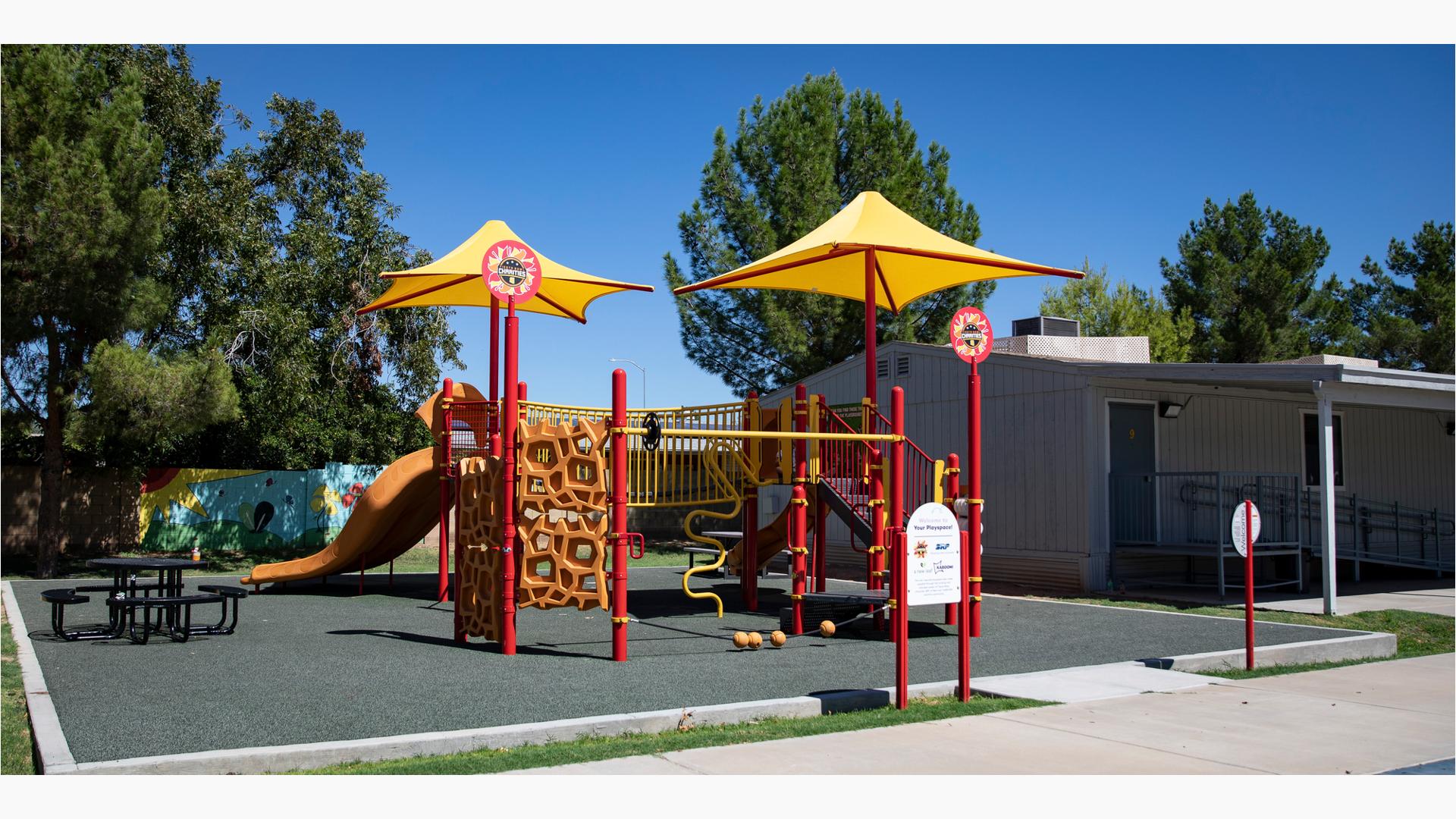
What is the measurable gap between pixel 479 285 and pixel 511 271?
224 inches

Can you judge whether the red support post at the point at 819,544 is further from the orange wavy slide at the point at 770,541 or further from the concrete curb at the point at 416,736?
the concrete curb at the point at 416,736

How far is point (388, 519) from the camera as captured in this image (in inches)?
621

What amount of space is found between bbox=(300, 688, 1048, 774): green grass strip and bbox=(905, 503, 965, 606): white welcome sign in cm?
78

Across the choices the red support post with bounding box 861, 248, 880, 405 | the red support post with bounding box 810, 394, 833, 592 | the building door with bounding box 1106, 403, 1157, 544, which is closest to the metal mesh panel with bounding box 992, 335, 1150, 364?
the building door with bounding box 1106, 403, 1157, 544

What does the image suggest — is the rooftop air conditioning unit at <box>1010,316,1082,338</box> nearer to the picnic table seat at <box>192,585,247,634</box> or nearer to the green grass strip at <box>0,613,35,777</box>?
the picnic table seat at <box>192,585,247,634</box>

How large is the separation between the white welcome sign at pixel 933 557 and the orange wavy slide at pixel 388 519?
8.02 m

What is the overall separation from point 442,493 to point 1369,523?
16.5 meters

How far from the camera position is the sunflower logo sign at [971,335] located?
9891 millimetres

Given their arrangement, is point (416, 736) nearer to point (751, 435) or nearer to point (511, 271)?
point (751, 435)

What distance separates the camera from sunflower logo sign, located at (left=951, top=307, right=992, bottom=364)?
9.89m

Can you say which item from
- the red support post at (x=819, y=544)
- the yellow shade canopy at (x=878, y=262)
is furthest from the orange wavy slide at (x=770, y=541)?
the yellow shade canopy at (x=878, y=262)

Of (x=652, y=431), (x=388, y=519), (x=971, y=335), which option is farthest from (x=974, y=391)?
(x=388, y=519)

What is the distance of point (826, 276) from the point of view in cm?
1508

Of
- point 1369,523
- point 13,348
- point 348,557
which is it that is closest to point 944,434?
point 1369,523
